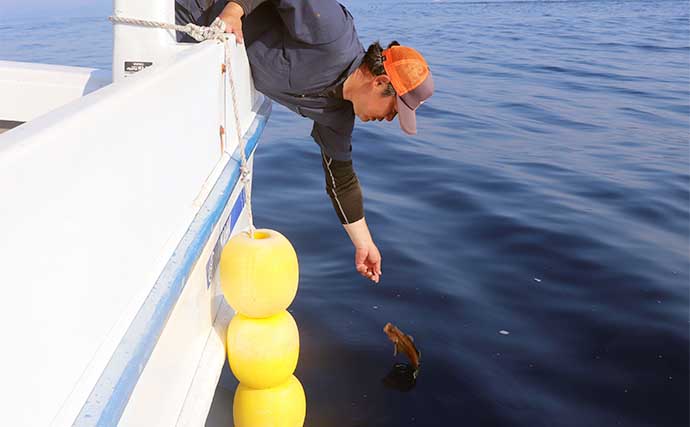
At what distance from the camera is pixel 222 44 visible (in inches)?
109

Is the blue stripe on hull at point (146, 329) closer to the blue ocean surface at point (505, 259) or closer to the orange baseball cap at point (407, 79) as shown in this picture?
the orange baseball cap at point (407, 79)

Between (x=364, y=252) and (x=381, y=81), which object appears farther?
(x=364, y=252)

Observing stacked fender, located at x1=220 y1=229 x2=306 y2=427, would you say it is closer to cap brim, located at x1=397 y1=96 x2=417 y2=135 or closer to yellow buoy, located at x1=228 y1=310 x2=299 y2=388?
yellow buoy, located at x1=228 y1=310 x2=299 y2=388

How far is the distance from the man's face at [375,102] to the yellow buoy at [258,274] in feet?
3.60

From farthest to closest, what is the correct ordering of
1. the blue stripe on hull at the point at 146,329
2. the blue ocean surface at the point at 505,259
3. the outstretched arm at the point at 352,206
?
the outstretched arm at the point at 352,206 → the blue ocean surface at the point at 505,259 → the blue stripe on hull at the point at 146,329

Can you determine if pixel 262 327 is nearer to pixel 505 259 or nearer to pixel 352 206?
pixel 352 206

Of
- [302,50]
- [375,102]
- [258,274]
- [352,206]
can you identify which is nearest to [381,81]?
[375,102]

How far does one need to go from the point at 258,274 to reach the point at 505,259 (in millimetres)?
2911

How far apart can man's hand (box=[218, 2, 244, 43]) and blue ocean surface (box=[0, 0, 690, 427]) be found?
6.11ft

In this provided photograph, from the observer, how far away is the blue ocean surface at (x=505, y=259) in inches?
139

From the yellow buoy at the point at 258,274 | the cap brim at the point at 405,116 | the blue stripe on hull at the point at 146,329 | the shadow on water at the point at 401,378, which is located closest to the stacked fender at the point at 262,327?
the yellow buoy at the point at 258,274

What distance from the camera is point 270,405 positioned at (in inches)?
105

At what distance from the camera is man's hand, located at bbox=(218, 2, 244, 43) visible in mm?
2981

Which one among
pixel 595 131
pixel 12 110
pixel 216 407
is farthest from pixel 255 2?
pixel 595 131
